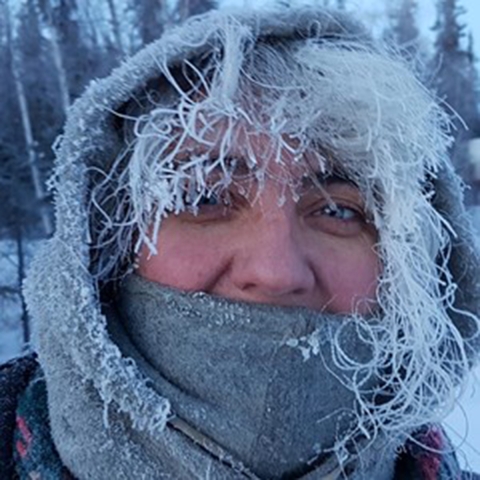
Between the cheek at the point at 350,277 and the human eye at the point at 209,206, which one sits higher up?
the human eye at the point at 209,206

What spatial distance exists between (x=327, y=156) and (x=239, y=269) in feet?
0.68

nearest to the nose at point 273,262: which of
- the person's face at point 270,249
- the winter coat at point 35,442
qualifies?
the person's face at point 270,249

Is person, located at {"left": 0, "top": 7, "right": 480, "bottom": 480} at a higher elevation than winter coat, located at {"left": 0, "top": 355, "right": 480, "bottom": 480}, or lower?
higher

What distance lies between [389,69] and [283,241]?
32cm

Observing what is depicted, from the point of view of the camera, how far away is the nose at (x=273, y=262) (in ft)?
3.14

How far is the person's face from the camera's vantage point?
3.20 feet

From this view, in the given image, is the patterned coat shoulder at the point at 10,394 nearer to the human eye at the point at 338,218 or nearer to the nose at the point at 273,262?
the nose at the point at 273,262

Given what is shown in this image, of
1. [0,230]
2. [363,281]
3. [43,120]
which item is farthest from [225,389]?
[43,120]

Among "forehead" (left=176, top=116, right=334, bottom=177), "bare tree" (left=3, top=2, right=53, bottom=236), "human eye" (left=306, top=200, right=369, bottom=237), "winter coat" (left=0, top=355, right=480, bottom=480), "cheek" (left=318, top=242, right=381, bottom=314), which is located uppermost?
"forehead" (left=176, top=116, right=334, bottom=177)

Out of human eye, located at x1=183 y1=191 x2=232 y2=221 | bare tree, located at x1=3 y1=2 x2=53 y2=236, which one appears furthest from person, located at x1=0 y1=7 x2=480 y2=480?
bare tree, located at x1=3 y1=2 x2=53 y2=236

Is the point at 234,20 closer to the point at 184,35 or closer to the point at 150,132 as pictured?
the point at 184,35

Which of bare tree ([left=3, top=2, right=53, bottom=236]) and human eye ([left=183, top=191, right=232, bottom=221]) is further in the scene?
bare tree ([left=3, top=2, right=53, bottom=236])

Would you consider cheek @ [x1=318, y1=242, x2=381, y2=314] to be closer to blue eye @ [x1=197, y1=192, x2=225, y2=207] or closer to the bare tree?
blue eye @ [x1=197, y1=192, x2=225, y2=207]

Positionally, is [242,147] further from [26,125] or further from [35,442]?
[26,125]
